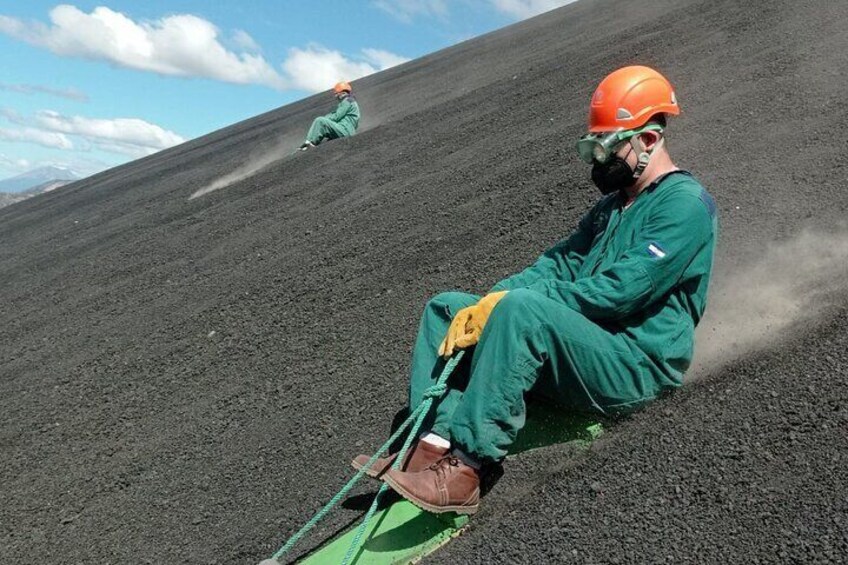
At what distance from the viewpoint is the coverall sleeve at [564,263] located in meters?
3.48

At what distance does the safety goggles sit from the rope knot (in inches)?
44.5

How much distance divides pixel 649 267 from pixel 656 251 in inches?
2.8

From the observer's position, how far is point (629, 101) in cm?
312

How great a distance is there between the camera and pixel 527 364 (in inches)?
107

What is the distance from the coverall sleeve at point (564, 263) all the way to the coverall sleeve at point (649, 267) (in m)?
0.55

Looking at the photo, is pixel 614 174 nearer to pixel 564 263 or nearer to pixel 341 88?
pixel 564 263

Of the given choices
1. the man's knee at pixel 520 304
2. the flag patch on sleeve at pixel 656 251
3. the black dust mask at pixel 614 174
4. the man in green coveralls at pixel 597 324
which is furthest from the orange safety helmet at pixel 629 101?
the man's knee at pixel 520 304

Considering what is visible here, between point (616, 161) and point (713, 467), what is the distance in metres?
1.29

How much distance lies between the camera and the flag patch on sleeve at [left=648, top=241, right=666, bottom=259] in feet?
9.27

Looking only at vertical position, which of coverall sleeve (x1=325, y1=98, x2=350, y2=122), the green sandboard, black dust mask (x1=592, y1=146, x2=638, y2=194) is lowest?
the green sandboard

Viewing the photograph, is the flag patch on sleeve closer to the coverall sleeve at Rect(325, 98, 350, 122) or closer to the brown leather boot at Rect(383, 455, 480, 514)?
the brown leather boot at Rect(383, 455, 480, 514)

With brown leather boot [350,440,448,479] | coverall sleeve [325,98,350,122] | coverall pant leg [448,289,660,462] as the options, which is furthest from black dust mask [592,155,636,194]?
coverall sleeve [325,98,350,122]

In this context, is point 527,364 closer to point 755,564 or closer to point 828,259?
point 755,564

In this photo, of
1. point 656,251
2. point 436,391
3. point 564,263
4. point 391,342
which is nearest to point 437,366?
point 436,391
